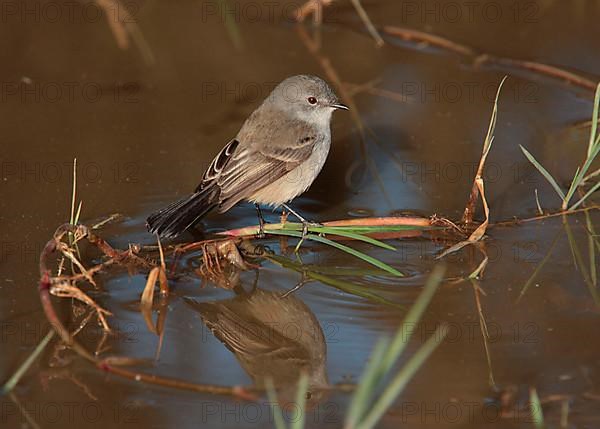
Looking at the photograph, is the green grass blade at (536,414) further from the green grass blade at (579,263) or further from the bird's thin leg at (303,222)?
the bird's thin leg at (303,222)

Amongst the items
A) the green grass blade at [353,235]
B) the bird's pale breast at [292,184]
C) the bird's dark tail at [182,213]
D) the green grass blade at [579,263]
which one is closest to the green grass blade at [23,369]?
the bird's dark tail at [182,213]

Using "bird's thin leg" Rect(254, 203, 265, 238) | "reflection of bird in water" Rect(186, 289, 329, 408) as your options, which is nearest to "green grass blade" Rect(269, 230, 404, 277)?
"bird's thin leg" Rect(254, 203, 265, 238)

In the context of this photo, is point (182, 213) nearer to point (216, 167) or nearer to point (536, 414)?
point (216, 167)

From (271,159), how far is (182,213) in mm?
984

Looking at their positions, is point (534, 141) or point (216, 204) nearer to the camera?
point (216, 204)

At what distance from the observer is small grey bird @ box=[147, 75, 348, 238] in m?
6.85

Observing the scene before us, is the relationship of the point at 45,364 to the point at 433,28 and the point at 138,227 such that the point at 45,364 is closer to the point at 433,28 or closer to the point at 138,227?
the point at 138,227

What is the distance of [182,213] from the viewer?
Answer: 22.0ft

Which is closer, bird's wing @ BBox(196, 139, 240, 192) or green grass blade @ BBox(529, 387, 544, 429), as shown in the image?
green grass blade @ BBox(529, 387, 544, 429)

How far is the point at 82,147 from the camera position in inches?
316

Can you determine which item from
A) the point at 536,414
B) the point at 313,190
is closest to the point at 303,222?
the point at 313,190

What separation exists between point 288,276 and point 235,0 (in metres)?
4.96

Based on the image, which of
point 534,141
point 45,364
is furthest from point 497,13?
point 45,364

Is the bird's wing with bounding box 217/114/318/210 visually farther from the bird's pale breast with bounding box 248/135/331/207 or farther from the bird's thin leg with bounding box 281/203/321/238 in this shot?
the bird's thin leg with bounding box 281/203/321/238
